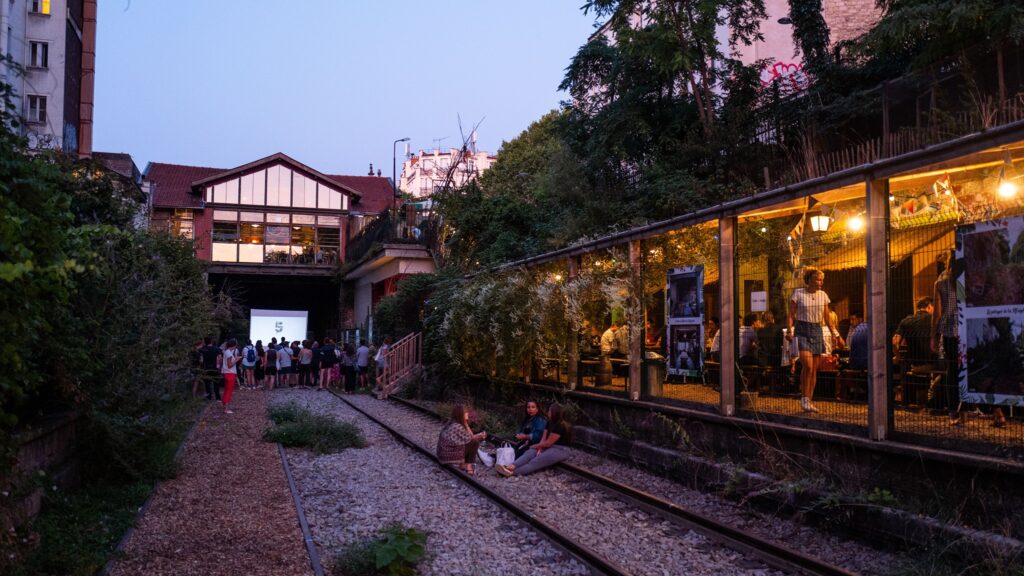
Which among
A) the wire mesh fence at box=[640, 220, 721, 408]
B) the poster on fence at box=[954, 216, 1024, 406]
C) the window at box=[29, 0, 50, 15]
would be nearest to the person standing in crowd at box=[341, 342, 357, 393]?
the wire mesh fence at box=[640, 220, 721, 408]

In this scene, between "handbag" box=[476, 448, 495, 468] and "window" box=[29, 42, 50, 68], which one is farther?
"window" box=[29, 42, 50, 68]

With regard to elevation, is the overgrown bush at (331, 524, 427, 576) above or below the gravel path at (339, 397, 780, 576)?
above

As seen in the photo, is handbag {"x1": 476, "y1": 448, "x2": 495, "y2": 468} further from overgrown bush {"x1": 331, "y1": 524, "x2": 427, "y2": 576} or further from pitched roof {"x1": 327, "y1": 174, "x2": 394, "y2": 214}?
pitched roof {"x1": 327, "y1": 174, "x2": 394, "y2": 214}

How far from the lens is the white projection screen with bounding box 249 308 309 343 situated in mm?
33812

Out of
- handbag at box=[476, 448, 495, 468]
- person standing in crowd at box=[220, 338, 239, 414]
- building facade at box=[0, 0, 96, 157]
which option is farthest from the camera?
building facade at box=[0, 0, 96, 157]

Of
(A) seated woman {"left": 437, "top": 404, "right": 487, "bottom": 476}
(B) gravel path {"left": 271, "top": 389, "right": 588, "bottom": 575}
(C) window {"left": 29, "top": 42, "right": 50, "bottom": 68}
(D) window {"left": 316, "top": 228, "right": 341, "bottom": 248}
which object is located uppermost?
(C) window {"left": 29, "top": 42, "right": 50, "bottom": 68}

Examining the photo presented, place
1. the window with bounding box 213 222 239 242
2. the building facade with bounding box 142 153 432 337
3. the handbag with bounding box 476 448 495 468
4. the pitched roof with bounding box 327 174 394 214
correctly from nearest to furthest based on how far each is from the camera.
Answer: the handbag with bounding box 476 448 495 468 → the building facade with bounding box 142 153 432 337 → the window with bounding box 213 222 239 242 → the pitched roof with bounding box 327 174 394 214

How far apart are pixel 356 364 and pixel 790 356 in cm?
2201

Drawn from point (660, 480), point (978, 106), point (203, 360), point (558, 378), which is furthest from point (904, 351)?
point (203, 360)

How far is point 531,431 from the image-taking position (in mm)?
13117

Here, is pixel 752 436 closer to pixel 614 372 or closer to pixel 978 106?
pixel 614 372

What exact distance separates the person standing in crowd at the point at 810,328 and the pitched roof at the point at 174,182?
1587 inches

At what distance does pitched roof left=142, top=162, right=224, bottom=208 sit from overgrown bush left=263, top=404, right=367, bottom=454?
31573mm

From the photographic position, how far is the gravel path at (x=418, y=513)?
24.7ft
